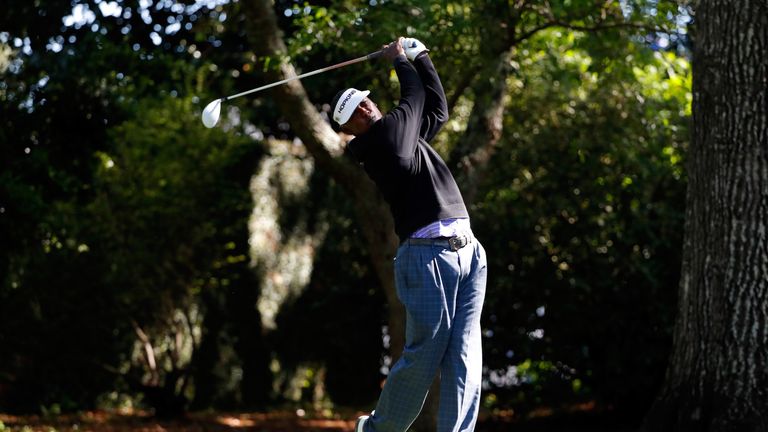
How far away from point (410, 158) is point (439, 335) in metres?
0.78

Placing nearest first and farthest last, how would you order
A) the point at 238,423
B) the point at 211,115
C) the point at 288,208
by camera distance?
the point at 211,115 → the point at 238,423 → the point at 288,208

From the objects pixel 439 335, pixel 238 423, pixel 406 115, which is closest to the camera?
pixel 406 115

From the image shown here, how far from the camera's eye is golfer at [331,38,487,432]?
446cm

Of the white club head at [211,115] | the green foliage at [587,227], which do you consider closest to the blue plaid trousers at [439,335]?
the white club head at [211,115]

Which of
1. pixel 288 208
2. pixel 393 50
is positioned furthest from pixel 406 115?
pixel 288 208

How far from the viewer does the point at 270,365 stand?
32.6 feet

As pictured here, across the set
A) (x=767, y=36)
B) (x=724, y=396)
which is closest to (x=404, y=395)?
(x=724, y=396)

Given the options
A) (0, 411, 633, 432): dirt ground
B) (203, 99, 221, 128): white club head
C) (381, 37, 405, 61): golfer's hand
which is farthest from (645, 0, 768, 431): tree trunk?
(0, 411, 633, 432): dirt ground

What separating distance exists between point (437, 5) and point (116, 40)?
11.9ft

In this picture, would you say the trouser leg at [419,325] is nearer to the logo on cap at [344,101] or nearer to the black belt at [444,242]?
the black belt at [444,242]

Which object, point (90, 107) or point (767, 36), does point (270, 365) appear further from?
point (767, 36)

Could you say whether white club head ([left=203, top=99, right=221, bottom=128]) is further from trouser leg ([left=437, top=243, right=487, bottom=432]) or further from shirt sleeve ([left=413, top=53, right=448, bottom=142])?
trouser leg ([left=437, top=243, right=487, bottom=432])

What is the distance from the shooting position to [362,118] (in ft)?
14.8

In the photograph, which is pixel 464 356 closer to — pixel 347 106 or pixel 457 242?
pixel 457 242
